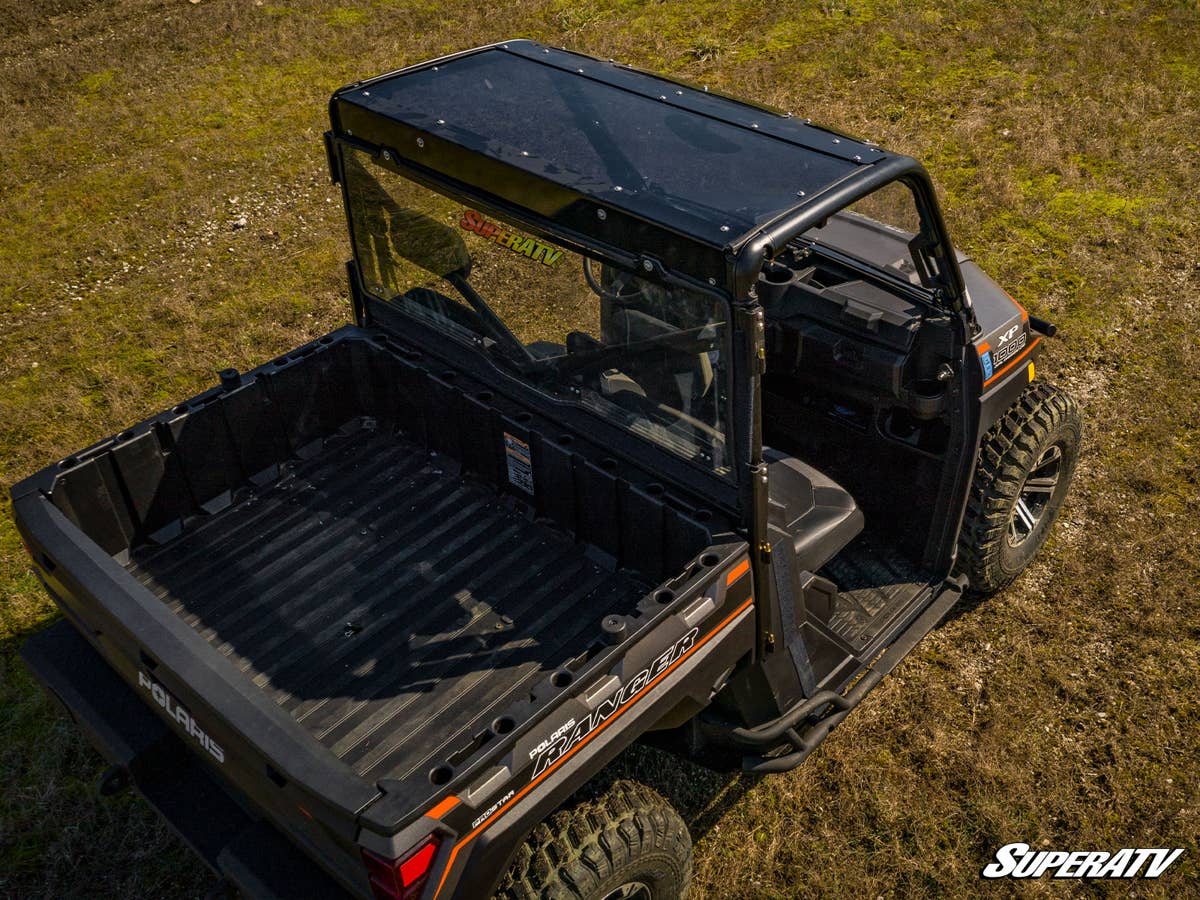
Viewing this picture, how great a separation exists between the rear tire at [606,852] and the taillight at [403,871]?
0.48 meters

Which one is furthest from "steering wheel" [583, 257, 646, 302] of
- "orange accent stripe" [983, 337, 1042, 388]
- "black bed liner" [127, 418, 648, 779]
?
"orange accent stripe" [983, 337, 1042, 388]

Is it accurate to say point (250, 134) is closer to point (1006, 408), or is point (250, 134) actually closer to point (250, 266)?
point (250, 266)

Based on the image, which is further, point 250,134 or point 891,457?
point 250,134

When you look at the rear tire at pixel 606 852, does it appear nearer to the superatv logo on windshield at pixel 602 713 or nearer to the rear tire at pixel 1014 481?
the superatv logo on windshield at pixel 602 713

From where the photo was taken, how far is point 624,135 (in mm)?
3629

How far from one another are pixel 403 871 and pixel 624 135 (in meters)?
2.41

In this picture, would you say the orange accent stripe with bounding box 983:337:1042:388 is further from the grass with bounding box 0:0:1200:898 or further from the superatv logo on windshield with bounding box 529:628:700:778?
the superatv logo on windshield with bounding box 529:628:700:778

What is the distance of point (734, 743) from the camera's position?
4.04 m

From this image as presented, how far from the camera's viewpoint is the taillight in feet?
8.71

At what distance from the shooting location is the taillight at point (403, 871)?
104 inches

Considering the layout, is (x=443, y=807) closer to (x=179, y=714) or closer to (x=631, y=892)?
(x=179, y=714)

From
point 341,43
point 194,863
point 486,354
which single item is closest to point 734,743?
point 486,354

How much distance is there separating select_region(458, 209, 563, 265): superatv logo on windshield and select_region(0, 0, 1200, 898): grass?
2124 millimetres

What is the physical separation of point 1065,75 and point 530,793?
9.98 m
